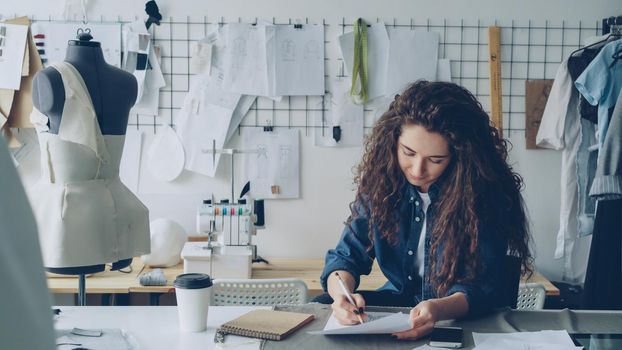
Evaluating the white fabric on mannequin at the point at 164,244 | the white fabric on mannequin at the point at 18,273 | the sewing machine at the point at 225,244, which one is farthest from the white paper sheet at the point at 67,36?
the white fabric on mannequin at the point at 18,273

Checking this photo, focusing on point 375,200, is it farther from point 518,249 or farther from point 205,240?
point 205,240

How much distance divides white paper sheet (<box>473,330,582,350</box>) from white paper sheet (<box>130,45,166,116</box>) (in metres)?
2.22

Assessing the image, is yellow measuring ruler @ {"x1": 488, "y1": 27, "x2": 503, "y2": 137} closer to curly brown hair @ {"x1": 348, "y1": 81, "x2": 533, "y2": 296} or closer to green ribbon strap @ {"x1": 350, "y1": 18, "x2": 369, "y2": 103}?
green ribbon strap @ {"x1": 350, "y1": 18, "x2": 369, "y2": 103}

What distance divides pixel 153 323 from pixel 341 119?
6.13 feet

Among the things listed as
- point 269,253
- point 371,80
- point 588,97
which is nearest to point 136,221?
point 269,253

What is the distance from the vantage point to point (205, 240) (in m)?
3.42

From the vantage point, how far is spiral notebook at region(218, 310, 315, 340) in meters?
1.64

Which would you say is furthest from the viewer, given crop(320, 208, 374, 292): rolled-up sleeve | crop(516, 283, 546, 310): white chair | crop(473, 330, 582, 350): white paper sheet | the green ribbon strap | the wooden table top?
the green ribbon strap

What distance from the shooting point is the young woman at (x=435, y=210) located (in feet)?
6.62

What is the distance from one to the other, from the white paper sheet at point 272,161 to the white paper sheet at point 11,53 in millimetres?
1067

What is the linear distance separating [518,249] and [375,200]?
1.42 feet

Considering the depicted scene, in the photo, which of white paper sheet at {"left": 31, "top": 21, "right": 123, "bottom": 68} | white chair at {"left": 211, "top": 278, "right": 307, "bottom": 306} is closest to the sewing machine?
white chair at {"left": 211, "top": 278, "right": 307, "bottom": 306}

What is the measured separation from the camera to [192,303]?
67.9 inches

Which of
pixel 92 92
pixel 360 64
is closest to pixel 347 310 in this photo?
pixel 92 92
